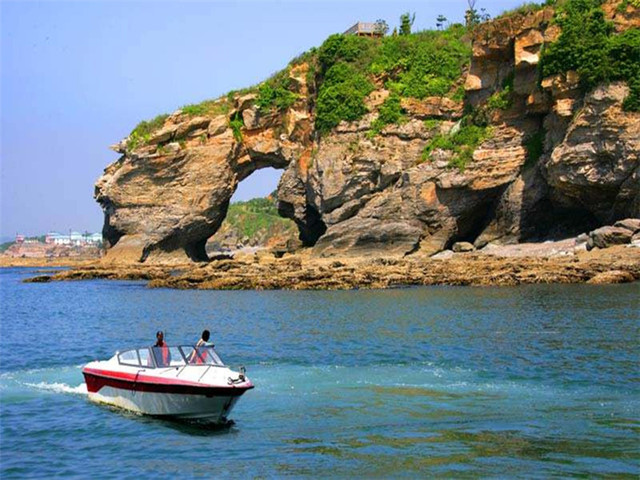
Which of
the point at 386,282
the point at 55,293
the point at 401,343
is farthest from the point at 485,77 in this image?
the point at 401,343

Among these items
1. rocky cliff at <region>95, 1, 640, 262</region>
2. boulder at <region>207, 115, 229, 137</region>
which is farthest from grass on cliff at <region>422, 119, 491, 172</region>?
boulder at <region>207, 115, 229, 137</region>

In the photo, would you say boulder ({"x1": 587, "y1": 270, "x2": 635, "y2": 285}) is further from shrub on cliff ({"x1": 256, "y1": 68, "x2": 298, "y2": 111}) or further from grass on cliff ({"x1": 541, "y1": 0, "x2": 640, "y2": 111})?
shrub on cliff ({"x1": 256, "y1": 68, "x2": 298, "y2": 111})

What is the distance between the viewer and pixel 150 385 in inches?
609

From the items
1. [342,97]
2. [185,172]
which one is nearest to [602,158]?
[342,97]

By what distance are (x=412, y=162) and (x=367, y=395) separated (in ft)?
139

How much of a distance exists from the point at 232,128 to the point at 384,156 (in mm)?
14221

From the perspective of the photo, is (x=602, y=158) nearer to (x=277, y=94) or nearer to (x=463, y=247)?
(x=463, y=247)

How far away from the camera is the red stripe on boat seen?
A: 14.6 metres

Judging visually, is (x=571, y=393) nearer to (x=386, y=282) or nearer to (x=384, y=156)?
(x=386, y=282)

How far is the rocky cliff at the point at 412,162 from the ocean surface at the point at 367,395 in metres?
16.3

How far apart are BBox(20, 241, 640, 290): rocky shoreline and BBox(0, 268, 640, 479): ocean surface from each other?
573 cm

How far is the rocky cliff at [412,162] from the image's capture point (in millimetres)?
48469

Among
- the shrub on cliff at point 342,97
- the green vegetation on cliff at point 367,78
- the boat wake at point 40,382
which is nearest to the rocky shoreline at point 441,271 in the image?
the green vegetation on cliff at point 367,78

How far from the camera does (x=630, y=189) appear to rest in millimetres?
46719
